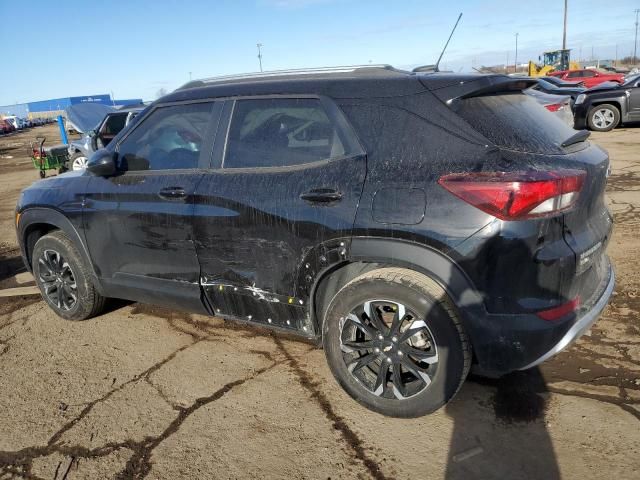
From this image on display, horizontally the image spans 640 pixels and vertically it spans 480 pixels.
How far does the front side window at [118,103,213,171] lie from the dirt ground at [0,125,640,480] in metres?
1.35

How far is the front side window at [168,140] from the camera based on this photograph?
332cm

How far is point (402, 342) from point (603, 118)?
587 inches

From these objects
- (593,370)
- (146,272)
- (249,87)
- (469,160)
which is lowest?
(593,370)

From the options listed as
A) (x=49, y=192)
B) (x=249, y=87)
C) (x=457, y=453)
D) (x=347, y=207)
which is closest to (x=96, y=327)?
(x=49, y=192)

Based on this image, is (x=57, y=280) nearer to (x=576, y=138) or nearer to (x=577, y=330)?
(x=577, y=330)

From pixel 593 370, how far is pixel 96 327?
3.66 meters

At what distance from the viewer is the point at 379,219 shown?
251 cm

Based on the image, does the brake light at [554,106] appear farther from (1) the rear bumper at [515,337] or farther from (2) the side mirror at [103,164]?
(2) the side mirror at [103,164]

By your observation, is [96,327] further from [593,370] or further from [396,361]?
[593,370]

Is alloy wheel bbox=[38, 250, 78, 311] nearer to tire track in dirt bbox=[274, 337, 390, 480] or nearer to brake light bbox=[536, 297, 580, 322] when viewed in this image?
tire track in dirt bbox=[274, 337, 390, 480]

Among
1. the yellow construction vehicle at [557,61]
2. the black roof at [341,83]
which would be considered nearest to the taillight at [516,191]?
the black roof at [341,83]

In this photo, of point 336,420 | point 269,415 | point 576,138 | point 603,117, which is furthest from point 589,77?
point 269,415

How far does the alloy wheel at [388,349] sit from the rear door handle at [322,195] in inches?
23.0

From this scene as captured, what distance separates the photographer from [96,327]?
411 cm
